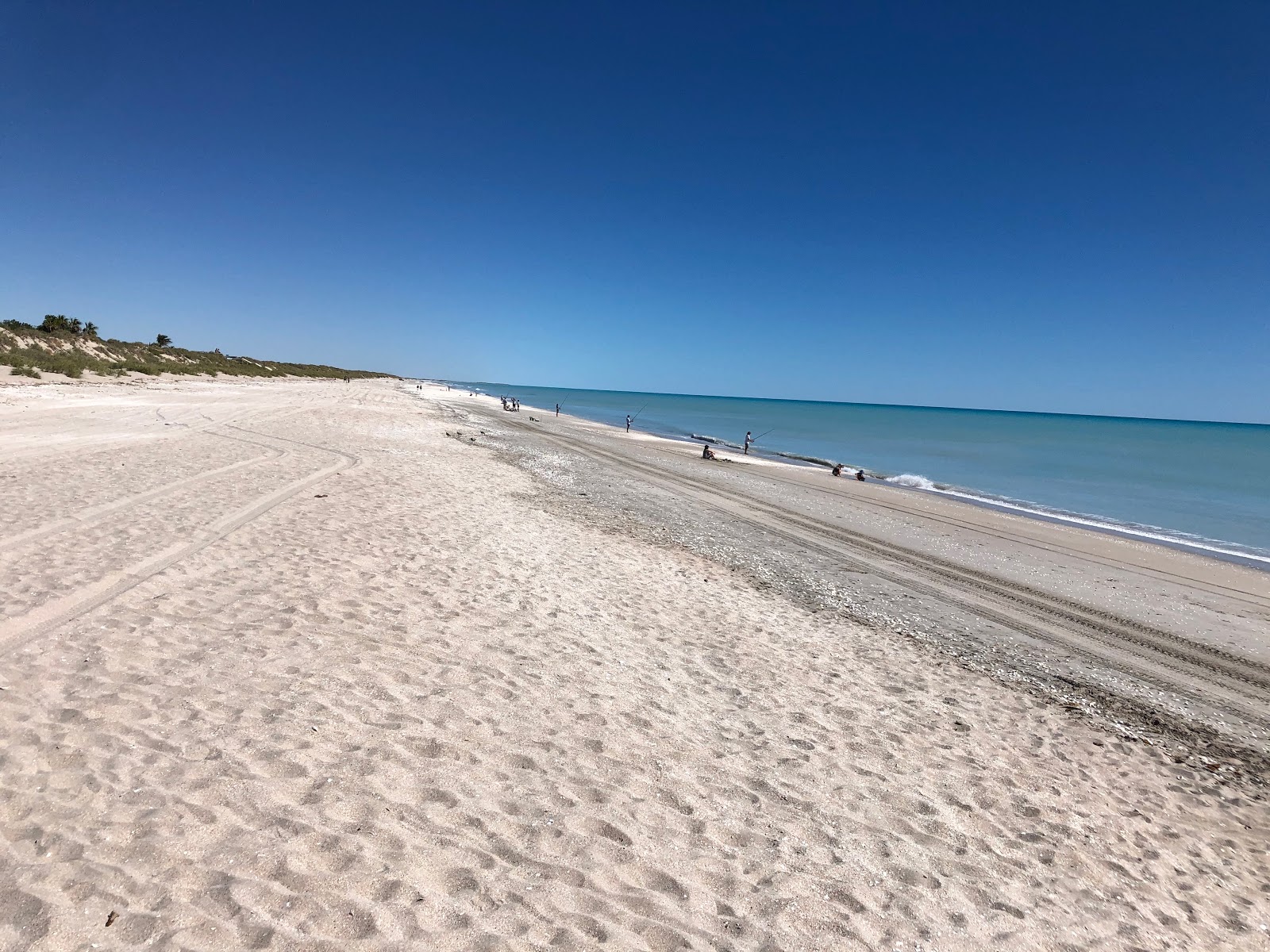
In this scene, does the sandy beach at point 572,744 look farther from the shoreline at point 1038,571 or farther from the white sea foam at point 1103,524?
the white sea foam at point 1103,524

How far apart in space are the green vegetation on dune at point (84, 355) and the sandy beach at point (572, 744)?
1271 inches

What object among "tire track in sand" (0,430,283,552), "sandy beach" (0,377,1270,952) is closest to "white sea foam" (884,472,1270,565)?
"sandy beach" (0,377,1270,952)

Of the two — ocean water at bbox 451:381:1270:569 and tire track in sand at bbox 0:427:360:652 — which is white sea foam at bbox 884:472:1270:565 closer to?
ocean water at bbox 451:381:1270:569

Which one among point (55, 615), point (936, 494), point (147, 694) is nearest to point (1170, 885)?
point (147, 694)

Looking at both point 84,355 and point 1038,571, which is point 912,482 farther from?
point 84,355

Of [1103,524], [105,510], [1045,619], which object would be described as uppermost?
[1103,524]

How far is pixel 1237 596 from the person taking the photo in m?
13.0

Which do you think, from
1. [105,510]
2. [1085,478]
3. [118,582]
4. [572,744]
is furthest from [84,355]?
[1085,478]

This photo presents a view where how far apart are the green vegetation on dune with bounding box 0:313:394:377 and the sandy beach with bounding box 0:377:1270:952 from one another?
32285mm

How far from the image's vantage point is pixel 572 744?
5.02m

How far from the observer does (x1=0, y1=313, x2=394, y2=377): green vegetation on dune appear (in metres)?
34.6

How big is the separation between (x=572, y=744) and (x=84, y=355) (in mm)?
55468

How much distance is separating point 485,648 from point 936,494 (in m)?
25.7

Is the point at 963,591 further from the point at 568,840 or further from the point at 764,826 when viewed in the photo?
the point at 568,840
